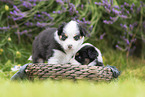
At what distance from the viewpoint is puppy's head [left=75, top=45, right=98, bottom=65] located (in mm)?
2928

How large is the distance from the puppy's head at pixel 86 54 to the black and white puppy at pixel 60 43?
0.10m

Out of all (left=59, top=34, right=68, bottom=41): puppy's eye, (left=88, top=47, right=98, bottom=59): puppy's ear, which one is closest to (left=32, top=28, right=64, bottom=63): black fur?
(left=59, top=34, right=68, bottom=41): puppy's eye

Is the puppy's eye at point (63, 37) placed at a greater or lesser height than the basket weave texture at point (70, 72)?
greater

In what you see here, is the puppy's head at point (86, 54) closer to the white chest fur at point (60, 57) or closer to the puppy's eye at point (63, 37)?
the white chest fur at point (60, 57)

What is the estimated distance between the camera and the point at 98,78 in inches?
90.7

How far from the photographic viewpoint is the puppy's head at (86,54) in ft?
9.61

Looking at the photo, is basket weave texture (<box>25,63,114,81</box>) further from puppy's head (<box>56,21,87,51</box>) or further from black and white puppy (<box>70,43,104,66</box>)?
black and white puppy (<box>70,43,104,66</box>)

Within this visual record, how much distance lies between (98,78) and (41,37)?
1137 mm

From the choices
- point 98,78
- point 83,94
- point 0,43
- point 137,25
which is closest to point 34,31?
point 0,43

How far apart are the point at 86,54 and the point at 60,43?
46 cm

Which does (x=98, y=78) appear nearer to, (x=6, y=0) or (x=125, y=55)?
(x=125, y=55)

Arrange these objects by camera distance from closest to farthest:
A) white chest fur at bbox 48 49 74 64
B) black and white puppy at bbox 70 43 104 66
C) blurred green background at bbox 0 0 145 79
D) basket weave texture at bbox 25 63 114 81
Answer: basket weave texture at bbox 25 63 114 81
white chest fur at bbox 48 49 74 64
black and white puppy at bbox 70 43 104 66
blurred green background at bbox 0 0 145 79

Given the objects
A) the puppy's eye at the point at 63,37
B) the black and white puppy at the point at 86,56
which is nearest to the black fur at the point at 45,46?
the puppy's eye at the point at 63,37

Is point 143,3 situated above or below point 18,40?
above
